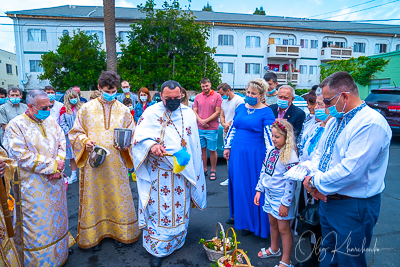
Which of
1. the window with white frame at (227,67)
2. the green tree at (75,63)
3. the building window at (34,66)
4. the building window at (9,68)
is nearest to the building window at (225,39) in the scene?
the window with white frame at (227,67)

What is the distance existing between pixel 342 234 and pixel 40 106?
3.24m

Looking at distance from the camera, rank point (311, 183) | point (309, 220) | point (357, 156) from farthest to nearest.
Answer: point (309, 220) → point (311, 183) → point (357, 156)

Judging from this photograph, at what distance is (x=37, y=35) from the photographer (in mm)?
27609

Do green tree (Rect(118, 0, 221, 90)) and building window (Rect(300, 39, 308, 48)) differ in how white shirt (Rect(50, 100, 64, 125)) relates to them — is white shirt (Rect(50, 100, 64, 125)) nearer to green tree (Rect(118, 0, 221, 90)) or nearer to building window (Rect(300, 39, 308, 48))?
green tree (Rect(118, 0, 221, 90))

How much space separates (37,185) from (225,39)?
2950 centimetres

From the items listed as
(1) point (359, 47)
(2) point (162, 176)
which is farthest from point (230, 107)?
(1) point (359, 47)

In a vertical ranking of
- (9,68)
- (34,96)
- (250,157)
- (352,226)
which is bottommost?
(352,226)

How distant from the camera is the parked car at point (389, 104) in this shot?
1045 centimetres

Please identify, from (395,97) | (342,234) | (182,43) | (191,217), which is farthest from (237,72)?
(342,234)

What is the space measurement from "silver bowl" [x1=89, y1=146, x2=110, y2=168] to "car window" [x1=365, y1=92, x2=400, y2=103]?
11.2 metres

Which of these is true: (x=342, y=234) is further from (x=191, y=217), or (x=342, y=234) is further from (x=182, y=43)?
(x=182, y=43)

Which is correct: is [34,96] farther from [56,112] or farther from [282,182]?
[56,112]

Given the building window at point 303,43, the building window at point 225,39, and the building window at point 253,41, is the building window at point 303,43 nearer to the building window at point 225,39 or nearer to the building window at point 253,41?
the building window at point 253,41

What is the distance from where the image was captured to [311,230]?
9.40ft
